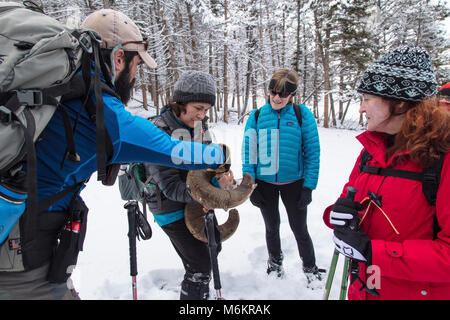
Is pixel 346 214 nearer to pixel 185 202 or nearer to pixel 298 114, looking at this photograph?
pixel 185 202

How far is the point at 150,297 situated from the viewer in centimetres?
303

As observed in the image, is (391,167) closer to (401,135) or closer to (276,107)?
(401,135)

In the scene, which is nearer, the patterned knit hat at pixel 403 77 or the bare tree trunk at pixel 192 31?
the patterned knit hat at pixel 403 77

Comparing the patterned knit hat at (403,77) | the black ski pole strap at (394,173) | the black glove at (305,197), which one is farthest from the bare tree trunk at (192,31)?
the black ski pole strap at (394,173)

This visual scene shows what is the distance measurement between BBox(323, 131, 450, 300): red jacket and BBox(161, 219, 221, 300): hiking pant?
1.34 meters

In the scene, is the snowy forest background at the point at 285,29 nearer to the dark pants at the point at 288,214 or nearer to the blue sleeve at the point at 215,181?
the dark pants at the point at 288,214

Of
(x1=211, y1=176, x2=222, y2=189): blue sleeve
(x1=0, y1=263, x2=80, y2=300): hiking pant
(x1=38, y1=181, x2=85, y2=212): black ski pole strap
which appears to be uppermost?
(x1=38, y1=181, x2=85, y2=212): black ski pole strap

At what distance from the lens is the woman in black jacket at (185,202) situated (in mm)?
2297

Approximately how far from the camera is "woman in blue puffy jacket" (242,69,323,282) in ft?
10.1

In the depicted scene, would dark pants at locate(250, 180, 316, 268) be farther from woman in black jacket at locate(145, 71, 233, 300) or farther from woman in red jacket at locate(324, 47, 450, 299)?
woman in red jacket at locate(324, 47, 450, 299)

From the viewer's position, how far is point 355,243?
58.6 inches

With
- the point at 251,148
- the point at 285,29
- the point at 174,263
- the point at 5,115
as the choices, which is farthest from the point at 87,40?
the point at 285,29

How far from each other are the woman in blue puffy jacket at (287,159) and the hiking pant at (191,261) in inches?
48.2

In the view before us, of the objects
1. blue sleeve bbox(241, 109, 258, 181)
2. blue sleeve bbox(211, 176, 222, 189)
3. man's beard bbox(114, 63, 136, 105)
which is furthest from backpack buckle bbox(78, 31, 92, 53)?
blue sleeve bbox(241, 109, 258, 181)
